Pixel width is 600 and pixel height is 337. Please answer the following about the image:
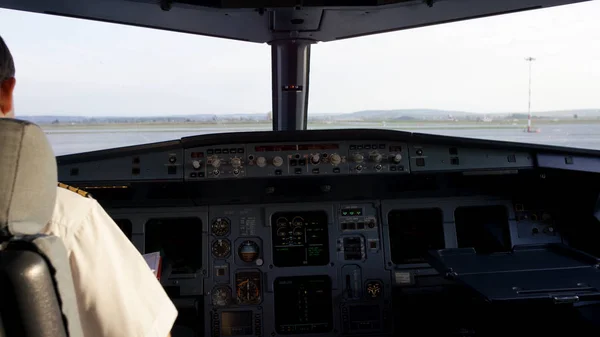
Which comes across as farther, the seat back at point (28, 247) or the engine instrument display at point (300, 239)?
the engine instrument display at point (300, 239)

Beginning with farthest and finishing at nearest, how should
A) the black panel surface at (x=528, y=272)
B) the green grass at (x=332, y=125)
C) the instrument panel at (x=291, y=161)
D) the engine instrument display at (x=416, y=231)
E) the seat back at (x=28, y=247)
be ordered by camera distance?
the engine instrument display at (x=416, y=231) → the green grass at (x=332, y=125) → the instrument panel at (x=291, y=161) → the black panel surface at (x=528, y=272) → the seat back at (x=28, y=247)

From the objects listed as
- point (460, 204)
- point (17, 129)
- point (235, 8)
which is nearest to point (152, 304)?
point (17, 129)

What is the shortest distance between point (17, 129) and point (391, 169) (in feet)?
8.55

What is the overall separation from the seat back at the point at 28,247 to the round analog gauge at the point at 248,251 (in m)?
2.69

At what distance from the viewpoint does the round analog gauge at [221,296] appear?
3.49 m

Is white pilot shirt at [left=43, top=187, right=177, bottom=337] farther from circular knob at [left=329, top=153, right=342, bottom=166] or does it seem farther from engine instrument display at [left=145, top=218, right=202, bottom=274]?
engine instrument display at [left=145, top=218, right=202, bottom=274]

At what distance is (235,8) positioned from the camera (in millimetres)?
2365

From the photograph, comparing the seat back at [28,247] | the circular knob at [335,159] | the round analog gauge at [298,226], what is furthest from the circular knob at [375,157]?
the seat back at [28,247]

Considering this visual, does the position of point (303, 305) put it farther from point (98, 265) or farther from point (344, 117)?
point (98, 265)

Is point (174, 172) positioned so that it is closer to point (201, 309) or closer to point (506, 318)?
point (201, 309)

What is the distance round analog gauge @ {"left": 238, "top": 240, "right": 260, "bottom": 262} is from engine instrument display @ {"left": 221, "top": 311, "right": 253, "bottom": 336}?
0.35 m

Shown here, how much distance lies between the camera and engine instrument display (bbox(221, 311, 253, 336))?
346cm

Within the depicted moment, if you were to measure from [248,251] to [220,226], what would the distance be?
25cm

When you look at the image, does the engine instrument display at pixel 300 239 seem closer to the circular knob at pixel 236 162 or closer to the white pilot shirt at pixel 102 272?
the circular knob at pixel 236 162
